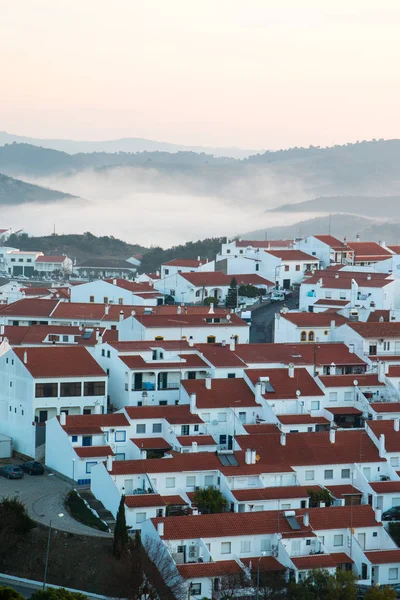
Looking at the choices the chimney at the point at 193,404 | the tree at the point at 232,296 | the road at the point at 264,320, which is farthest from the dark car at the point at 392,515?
the tree at the point at 232,296

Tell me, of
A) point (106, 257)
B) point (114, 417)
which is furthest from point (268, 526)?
point (106, 257)

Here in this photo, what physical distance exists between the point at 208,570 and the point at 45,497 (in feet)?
17.8

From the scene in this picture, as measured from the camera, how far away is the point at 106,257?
105812mm

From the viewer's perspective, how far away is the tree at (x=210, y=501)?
30.0 meters

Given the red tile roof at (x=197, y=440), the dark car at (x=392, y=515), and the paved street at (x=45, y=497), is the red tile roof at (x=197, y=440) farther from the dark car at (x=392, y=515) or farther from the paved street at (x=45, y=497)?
the dark car at (x=392, y=515)

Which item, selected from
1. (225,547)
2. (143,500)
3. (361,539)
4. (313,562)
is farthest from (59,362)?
(313,562)

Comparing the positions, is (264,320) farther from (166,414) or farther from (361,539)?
(361,539)

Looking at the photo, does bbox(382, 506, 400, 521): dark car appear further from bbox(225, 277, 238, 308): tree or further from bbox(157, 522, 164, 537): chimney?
bbox(225, 277, 238, 308): tree

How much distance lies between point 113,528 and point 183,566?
8.50ft

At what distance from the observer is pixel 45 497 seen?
3186 centimetres

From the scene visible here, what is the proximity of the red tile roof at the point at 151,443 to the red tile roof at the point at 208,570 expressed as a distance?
5413 millimetres

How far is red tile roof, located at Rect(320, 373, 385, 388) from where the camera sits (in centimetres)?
3656

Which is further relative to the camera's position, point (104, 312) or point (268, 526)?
point (104, 312)

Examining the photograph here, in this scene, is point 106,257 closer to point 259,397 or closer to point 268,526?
point 259,397
